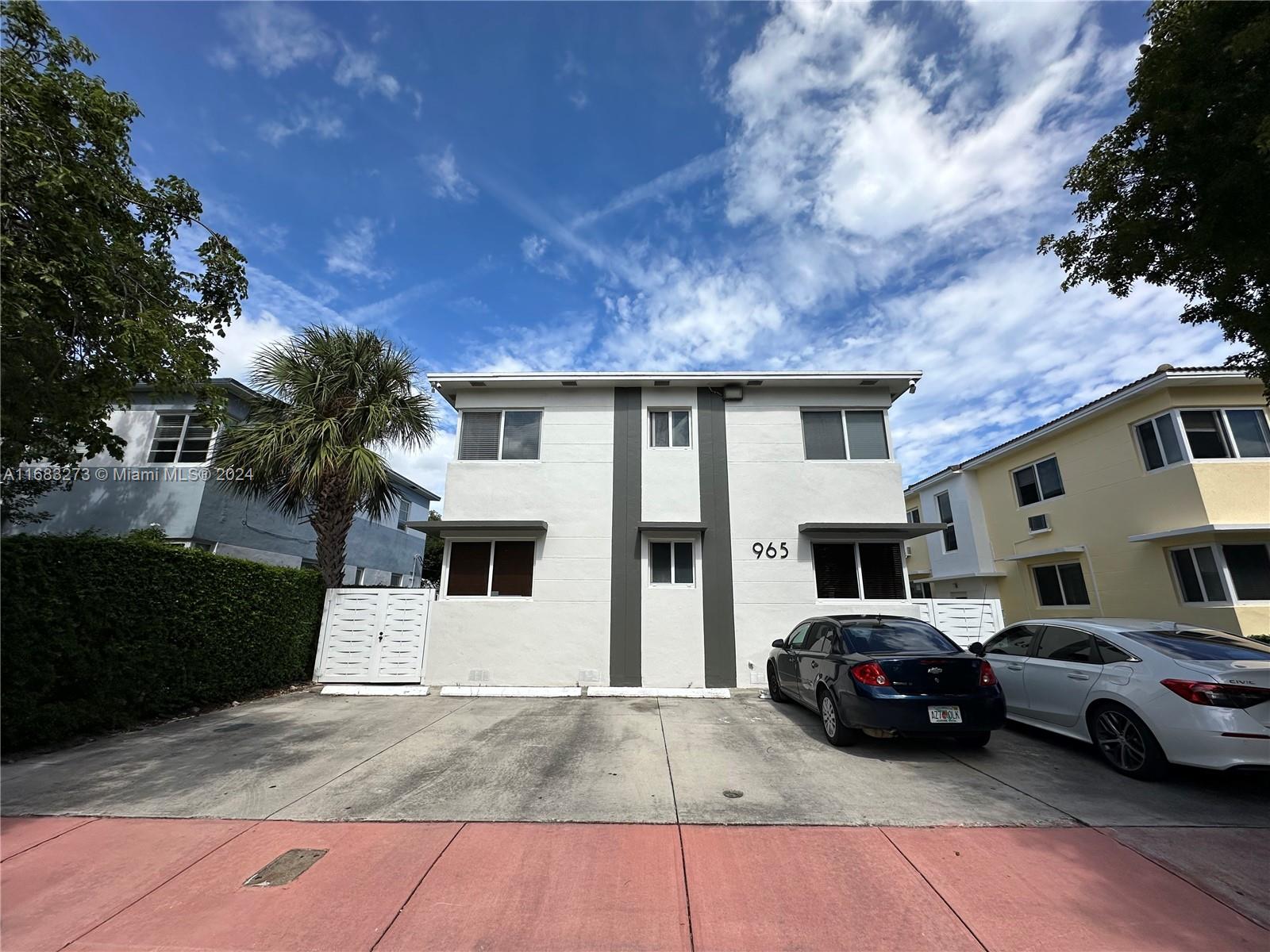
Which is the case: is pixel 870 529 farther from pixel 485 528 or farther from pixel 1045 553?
pixel 1045 553

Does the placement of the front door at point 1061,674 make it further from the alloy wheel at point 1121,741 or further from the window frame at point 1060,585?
the window frame at point 1060,585

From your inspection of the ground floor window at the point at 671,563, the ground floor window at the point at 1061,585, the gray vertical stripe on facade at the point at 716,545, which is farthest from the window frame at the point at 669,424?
the ground floor window at the point at 1061,585

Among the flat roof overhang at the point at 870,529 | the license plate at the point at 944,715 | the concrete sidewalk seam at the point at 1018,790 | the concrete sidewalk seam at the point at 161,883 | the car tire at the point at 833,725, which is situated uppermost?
the flat roof overhang at the point at 870,529

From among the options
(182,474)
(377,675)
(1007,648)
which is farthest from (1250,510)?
Result: (182,474)

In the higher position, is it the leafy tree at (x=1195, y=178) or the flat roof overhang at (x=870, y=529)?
the leafy tree at (x=1195, y=178)

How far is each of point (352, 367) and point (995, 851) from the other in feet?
41.5

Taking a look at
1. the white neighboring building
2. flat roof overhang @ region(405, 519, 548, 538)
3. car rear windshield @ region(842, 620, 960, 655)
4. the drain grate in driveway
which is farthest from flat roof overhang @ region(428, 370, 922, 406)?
the drain grate in driveway

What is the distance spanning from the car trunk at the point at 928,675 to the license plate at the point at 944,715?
0.56 ft

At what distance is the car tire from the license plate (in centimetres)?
88

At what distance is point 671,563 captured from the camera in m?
11.3

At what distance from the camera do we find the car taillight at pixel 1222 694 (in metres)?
4.62

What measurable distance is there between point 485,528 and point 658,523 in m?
3.65

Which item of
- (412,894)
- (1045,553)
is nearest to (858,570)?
(1045,553)

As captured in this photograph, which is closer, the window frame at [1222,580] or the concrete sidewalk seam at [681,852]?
the concrete sidewalk seam at [681,852]
